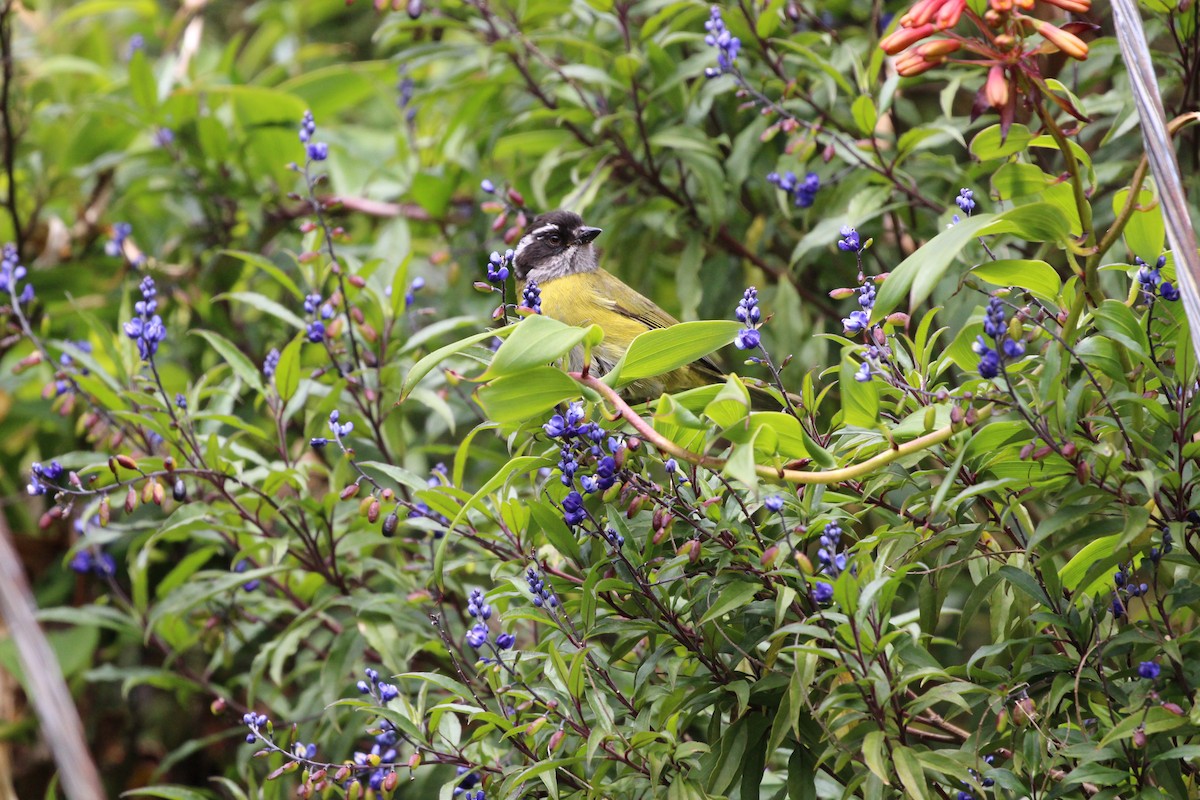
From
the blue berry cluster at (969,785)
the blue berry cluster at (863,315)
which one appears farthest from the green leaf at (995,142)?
the blue berry cluster at (969,785)

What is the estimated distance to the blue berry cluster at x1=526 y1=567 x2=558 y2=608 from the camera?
6.77 ft

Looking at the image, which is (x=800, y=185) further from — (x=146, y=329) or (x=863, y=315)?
(x=146, y=329)

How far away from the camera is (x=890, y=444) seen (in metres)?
1.85

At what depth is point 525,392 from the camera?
1.77 metres

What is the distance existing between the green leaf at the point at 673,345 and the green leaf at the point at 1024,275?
1.31 ft

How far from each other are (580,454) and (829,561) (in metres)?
0.48

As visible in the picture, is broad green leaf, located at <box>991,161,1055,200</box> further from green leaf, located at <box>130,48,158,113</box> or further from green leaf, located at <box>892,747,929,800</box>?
green leaf, located at <box>130,48,158,113</box>

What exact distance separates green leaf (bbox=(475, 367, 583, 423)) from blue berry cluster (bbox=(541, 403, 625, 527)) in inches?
6.3

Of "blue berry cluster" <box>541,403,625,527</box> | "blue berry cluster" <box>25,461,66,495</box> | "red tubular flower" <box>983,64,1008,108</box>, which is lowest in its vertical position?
"blue berry cluster" <box>25,461,66,495</box>

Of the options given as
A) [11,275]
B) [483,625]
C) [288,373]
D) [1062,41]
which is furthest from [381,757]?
[11,275]

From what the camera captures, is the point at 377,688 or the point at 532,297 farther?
the point at 377,688

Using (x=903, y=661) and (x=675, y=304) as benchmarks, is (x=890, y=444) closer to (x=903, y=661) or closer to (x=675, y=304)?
(x=903, y=661)

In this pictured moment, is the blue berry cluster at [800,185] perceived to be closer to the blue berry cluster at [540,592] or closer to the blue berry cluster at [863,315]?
the blue berry cluster at [863,315]

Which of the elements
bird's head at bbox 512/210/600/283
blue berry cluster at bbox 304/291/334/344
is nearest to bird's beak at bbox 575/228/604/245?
bird's head at bbox 512/210/600/283
